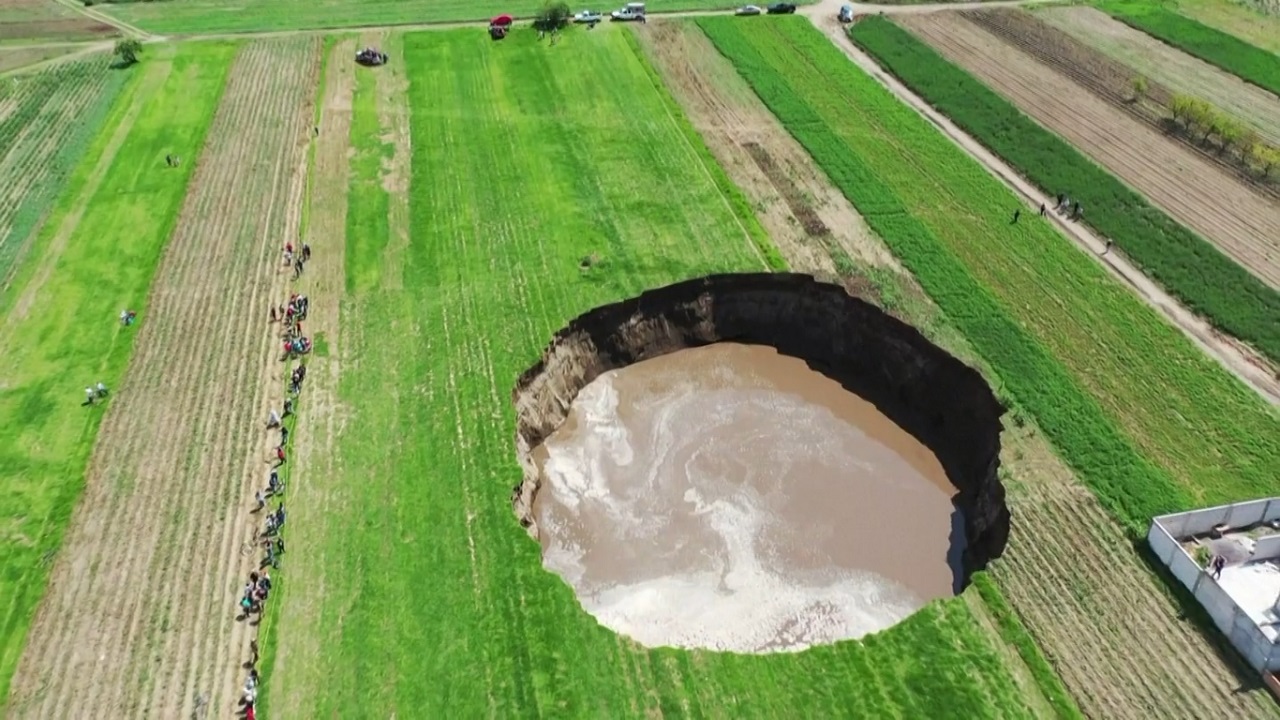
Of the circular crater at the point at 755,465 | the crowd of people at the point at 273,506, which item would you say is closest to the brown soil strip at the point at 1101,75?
the circular crater at the point at 755,465

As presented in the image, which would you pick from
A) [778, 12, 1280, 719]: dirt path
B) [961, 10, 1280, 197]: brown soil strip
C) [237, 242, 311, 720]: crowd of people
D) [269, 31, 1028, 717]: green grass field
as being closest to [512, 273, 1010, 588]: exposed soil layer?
[269, 31, 1028, 717]: green grass field

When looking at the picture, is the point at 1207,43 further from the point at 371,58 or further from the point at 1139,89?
the point at 371,58

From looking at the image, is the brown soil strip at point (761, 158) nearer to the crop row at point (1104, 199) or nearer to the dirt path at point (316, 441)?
the crop row at point (1104, 199)

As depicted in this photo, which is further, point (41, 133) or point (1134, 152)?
point (41, 133)

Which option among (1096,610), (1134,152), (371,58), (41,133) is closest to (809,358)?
(1096,610)

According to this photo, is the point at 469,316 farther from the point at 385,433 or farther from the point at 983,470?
the point at 983,470
